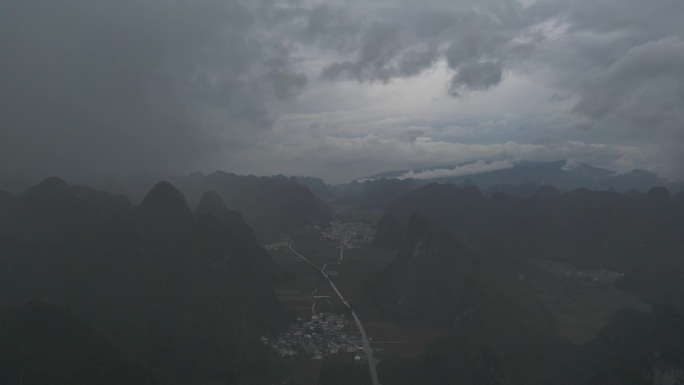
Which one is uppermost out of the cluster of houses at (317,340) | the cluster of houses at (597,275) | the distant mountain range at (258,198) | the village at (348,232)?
the distant mountain range at (258,198)

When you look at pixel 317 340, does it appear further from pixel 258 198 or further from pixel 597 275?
pixel 258 198

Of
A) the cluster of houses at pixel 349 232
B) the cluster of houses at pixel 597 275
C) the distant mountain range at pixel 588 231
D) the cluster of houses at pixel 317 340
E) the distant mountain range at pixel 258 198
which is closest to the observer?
the cluster of houses at pixel 317 340

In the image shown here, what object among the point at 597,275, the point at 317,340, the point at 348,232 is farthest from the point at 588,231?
the point at 317,340

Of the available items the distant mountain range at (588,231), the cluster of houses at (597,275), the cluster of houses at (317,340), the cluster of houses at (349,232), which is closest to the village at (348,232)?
the cluster of houses at (349,232)

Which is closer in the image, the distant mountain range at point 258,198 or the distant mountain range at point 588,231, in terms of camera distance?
the distant mountain range at point 588,231

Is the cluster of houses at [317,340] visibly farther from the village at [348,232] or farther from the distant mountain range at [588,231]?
the village at [348,232]

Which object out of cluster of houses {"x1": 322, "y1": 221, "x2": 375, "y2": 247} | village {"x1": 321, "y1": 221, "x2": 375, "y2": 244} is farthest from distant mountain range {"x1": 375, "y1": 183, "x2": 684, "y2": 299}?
cluster of houses {"x1": 322, "y1": 221, "x2": 375, "y2": 247}
